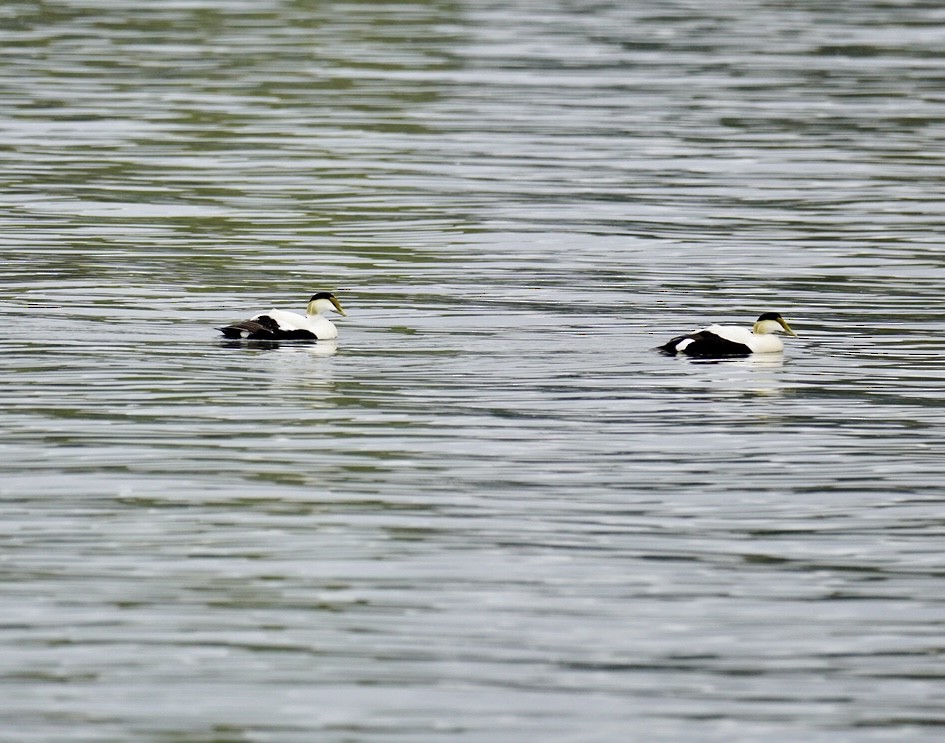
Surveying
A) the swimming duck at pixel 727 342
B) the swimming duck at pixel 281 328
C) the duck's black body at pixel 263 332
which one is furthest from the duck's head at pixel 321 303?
the swimming duck at pixel 727 342

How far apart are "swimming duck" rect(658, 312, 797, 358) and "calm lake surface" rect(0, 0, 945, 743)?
0.19 meters

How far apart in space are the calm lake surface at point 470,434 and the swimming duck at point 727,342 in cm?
19

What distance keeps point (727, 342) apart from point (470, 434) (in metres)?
3.68

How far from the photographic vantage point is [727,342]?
58.6 feet

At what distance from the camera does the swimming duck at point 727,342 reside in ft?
58.3

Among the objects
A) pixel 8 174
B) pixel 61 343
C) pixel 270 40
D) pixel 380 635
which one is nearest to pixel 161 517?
pixel 380 635

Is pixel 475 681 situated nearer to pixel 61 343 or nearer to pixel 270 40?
pixel 61 343

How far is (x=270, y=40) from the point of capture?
157 ft

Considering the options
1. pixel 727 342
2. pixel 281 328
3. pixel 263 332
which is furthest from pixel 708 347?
pixel 263 332

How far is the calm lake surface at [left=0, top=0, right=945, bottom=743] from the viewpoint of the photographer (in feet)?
33.2

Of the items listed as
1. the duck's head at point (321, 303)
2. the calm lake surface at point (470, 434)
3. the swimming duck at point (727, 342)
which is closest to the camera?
the calm lake surface at point (470, 434)

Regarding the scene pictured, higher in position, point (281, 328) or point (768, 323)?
point (768, 323)

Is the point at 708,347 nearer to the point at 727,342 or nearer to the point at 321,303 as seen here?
the point at 727,342

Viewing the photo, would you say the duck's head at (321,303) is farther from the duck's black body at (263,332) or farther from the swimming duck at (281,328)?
the duck's black body at (263,332)
